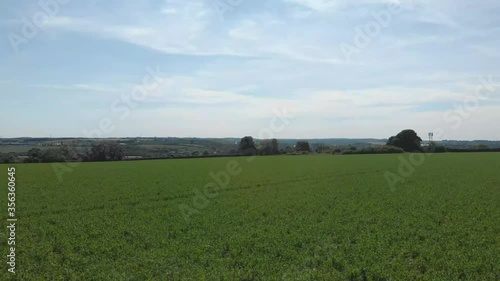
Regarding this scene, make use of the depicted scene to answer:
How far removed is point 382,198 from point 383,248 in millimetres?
12824

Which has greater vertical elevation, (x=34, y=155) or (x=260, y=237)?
(x=34, y=155)

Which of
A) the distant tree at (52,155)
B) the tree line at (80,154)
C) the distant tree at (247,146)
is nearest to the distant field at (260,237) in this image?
the distant tree at (52,155)

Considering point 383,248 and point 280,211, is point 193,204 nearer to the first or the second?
point 280,211

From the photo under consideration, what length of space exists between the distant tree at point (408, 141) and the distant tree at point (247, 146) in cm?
4157

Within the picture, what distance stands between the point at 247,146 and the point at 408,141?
4654 centimetres

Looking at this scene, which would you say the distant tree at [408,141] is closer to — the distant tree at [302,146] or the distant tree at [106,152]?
the distant tree at [302,146]

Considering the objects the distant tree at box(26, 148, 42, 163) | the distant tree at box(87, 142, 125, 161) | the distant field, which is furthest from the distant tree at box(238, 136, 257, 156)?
the distant field

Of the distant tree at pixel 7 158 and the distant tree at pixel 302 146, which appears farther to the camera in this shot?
the distant tree at pixel 302 146

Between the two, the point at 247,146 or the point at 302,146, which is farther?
the point at 302,146

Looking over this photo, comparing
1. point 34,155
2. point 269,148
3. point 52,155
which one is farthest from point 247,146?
point 34,155

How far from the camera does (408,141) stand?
129 meters

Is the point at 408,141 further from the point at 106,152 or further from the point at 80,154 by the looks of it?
the point at 80,154

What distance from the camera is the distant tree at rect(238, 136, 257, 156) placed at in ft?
381

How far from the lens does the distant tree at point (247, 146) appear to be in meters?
116
